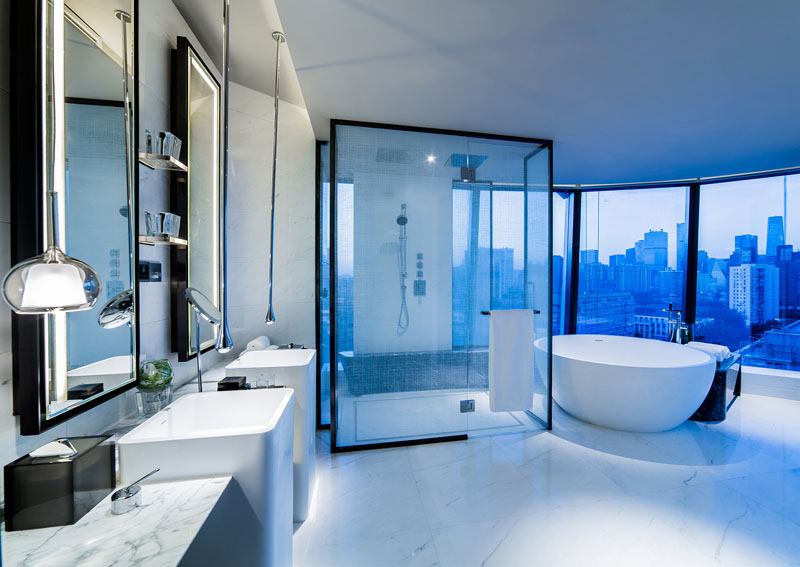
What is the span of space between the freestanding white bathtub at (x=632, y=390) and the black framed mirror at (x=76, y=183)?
2.93 m

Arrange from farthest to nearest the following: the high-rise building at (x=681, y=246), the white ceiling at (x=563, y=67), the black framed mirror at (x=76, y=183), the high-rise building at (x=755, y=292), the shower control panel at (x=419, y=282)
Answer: the high-rise building at (x=681, y=246) < the high-rise building at (x=755, y=292) < the shower control panel at (x=419, y=282) < the white ceiling at (x=563, y=67) < the black framed mirror at (x=76, y=183)

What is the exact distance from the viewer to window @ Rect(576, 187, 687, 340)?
430 centimetres

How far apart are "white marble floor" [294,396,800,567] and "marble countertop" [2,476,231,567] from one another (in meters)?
1.00

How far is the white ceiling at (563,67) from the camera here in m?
1.61

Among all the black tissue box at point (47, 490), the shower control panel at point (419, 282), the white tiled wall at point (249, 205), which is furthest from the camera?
the shower control panel at point (419, 282)

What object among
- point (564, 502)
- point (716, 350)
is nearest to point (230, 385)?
point (564, 502)

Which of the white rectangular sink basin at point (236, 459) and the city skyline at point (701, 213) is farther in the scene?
the city skyline at point (701, 213)

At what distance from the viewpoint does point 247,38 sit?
218 cm

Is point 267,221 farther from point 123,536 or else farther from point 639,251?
point 639,251

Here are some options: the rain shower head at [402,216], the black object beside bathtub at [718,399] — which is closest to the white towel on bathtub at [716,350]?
the black object beside bathtub at [718,399]

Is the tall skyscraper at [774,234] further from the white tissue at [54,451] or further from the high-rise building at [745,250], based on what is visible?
the white tissue at [54,451]

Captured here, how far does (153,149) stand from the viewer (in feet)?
5.40

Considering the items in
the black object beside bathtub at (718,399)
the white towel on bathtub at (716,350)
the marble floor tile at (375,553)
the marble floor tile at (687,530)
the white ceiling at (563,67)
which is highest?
the white ceiling at (563,67)

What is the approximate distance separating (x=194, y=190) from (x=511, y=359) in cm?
254
